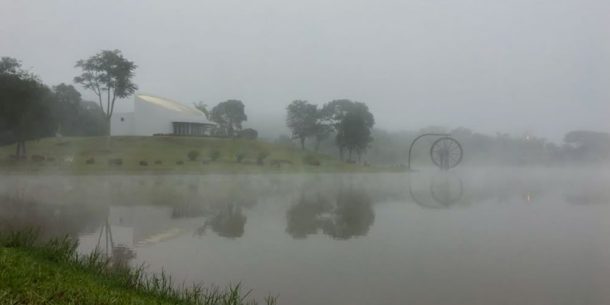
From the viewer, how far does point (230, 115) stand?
66.0 metres

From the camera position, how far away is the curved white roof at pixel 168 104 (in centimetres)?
6328

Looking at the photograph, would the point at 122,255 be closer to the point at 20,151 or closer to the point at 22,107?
the point at 22,107

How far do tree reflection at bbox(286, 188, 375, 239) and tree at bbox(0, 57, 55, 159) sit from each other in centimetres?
2141

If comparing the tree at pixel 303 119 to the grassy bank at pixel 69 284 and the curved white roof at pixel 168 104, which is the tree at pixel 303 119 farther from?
the grassy bank at pixel 69 284

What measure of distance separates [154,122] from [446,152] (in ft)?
114

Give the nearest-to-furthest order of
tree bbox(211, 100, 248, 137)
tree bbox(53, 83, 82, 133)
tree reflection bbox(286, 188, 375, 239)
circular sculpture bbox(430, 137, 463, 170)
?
1. tree reflection bbox(286, 188, 375, 239)
2. tree bbox(53, 83, 82, 133)
3. circular sculpture bbox(430, 137, 463, 170)
4. tree bbox(211, 100, 248, 137)

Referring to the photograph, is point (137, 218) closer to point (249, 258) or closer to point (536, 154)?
point (249, 258)

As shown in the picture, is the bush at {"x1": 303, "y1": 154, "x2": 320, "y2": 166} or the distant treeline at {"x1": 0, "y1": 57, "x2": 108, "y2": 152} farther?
the bush at {"x1": 303, "y1": 154, "x2": 320, "y2": 166}

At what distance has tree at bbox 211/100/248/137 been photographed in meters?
65.6

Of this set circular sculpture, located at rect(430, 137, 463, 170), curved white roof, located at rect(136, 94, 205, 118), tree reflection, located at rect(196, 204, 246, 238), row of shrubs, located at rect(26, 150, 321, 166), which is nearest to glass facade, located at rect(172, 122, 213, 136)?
curved white roof, located at rect(136, 94, 205, 118)

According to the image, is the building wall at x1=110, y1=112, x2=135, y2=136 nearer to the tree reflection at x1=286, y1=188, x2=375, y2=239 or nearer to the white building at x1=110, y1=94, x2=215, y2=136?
the white building at x1=110, y1=94, x2=215, y2=136

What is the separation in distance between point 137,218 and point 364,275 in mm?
6664

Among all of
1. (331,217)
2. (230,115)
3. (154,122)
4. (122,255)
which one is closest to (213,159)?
(331,217)

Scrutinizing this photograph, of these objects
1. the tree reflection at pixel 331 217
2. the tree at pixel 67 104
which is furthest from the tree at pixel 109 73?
the tree reflection at pixel 331 217
